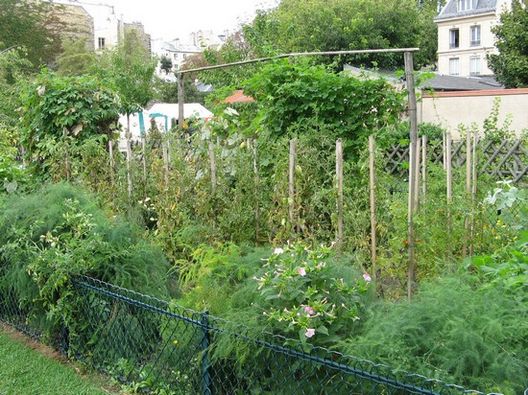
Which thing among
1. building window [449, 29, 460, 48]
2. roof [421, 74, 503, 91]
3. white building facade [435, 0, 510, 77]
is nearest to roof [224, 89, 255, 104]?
roof [421, 74, 503, 91]

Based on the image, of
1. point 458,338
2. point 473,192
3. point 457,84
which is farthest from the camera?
point 457,84

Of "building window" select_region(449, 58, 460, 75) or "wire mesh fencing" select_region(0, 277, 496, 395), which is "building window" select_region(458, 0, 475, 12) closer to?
"building window" select_region(449, 58, 460, 75)

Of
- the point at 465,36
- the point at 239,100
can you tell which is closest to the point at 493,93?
the point at 239,100

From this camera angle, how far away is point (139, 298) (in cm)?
432

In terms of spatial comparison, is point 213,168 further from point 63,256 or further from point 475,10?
point 475,10

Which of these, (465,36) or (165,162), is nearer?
(165,162)

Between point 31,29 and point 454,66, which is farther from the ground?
point 31,29

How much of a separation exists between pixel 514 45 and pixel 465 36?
84.9ft

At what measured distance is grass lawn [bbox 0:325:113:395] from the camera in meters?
4.45

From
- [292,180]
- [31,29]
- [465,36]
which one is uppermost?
[31,29]

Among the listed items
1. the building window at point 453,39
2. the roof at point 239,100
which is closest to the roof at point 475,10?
the building window at point 453,39

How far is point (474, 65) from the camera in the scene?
47.8 m

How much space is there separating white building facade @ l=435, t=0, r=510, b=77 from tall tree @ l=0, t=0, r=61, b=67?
26.5 meters

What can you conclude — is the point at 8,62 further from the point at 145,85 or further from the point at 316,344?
the point at 316,344
